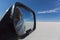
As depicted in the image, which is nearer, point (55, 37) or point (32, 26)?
point (32, 26)

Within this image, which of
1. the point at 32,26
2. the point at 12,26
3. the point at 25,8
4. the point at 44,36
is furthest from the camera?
the point at 44,36

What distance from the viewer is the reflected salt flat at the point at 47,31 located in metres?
1.24

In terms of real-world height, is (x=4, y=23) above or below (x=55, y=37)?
above

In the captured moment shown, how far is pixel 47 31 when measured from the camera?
4.37ft

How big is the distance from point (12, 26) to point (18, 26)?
36mm

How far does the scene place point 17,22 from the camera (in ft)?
1.72

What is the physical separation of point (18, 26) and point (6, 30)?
0.18 feet

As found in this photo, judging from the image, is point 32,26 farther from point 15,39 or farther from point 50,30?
point 50,30

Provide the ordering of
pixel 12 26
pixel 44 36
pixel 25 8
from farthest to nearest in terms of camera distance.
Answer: pixel 44 36 → pixel 25 8 → pixel 12 26

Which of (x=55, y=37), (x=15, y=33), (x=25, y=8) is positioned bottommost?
(x=55, y=37)

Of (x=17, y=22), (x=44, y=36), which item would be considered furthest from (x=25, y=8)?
(x=44, y=36)

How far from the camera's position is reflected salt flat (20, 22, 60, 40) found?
124cm

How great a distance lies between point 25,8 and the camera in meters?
0.61

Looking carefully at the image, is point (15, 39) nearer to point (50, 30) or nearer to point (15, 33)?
point (15, 33)
